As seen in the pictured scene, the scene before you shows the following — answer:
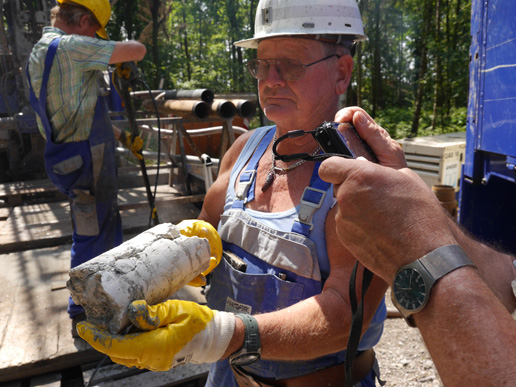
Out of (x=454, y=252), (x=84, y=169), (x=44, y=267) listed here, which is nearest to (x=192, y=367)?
(x=84, y=169)

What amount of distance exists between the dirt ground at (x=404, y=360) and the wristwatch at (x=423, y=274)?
254 cm

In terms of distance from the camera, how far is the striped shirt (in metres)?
3.39

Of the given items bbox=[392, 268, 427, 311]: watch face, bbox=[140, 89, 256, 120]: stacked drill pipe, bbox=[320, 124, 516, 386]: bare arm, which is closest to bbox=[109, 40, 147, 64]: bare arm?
bbox=[140, 89, 256, 120]: stacked drill pipe

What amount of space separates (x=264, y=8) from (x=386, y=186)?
126cm

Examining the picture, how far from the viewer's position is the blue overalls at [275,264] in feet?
4.97

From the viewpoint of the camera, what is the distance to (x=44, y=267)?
4.50 metres

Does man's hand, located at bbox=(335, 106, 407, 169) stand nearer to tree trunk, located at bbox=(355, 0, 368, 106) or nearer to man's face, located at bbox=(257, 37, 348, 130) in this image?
man's face, located at bbox=(257, 37, 348, 130)

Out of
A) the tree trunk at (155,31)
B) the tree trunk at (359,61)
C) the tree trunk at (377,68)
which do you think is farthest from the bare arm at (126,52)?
the tree trunk at (377,68)

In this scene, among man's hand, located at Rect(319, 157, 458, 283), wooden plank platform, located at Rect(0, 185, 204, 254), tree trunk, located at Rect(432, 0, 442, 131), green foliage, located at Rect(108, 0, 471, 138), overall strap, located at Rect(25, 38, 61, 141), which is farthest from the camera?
green foliage, located at Rect(108, 0, 471, 138)

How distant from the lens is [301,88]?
179cm

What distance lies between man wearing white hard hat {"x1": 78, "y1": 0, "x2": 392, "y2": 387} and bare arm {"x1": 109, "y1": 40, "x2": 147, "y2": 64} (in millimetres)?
1851

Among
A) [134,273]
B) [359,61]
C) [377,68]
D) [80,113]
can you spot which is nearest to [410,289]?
[134,273]

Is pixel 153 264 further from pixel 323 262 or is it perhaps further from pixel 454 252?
pixel 454 252

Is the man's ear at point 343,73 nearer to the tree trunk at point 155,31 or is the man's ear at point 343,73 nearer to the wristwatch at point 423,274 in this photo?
the wristwatch at point 423,274
